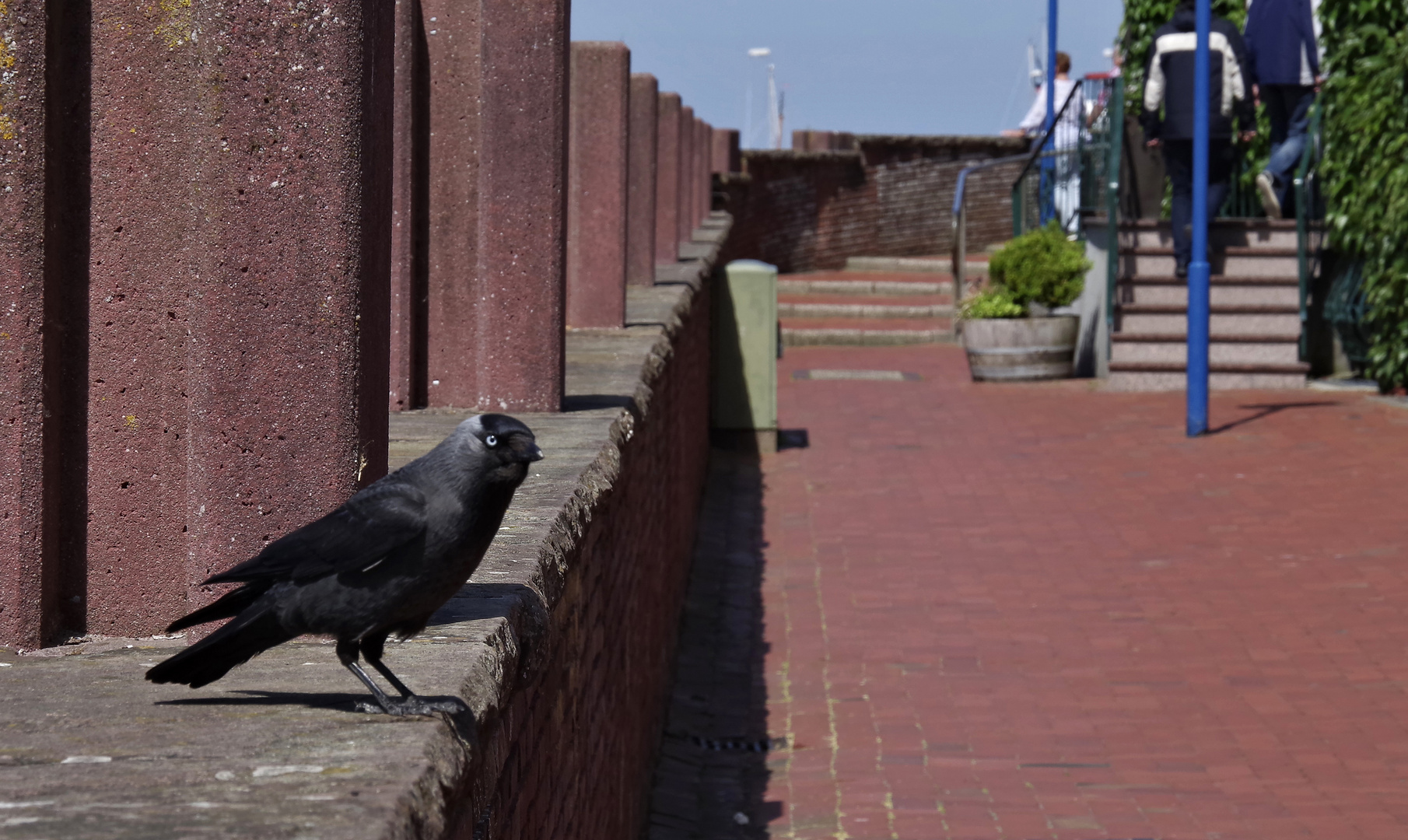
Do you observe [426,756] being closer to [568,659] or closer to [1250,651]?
[568,659]

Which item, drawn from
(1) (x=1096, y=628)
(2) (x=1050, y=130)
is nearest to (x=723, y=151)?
(2) (x=1050, y=130)

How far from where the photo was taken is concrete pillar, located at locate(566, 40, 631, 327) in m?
8.64

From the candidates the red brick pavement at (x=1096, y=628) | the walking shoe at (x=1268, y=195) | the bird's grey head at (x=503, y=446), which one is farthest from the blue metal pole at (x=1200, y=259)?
the bird's grey head at (x=503, y=446)

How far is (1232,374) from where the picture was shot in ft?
45.6

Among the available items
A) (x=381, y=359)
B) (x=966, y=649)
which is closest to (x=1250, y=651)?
(x=966, y=649)

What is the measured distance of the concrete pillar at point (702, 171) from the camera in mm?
18125

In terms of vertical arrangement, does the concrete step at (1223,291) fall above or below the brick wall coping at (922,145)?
below

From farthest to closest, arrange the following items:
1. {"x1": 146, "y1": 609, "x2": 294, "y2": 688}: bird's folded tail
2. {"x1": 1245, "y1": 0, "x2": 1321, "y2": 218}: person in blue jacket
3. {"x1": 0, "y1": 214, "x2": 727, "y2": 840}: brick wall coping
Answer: {"x1": 1245, "y1": 0, "x2": 1321, "y2": 218}: person in blue jacket
{"x1": 146, "y1": 609, "x2": 294, "y2": 688}: bird's folded tail
{"x1": 0, "y1": 214, "x2": 727, "y2": 840}: brick wall coping

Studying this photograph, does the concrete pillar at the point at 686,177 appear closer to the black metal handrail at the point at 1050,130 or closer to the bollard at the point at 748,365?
the bollard at the point at 748,365

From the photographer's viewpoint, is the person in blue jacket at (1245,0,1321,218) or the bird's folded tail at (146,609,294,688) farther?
the person in blue jacket at (1245,0,1321,218)

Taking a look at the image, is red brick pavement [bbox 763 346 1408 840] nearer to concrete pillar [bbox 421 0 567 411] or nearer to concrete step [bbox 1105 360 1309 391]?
concrete step [bbox 1105 360 1309 391]

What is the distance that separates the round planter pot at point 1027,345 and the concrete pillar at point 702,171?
3.99 m

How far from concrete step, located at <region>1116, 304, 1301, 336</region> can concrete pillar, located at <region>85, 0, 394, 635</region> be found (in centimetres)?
1177

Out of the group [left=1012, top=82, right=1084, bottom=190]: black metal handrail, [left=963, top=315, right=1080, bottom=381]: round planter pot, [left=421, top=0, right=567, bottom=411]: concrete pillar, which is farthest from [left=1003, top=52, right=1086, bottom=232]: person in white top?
[left=421, top=0, right=567, bottom=411]: concrete pillar
